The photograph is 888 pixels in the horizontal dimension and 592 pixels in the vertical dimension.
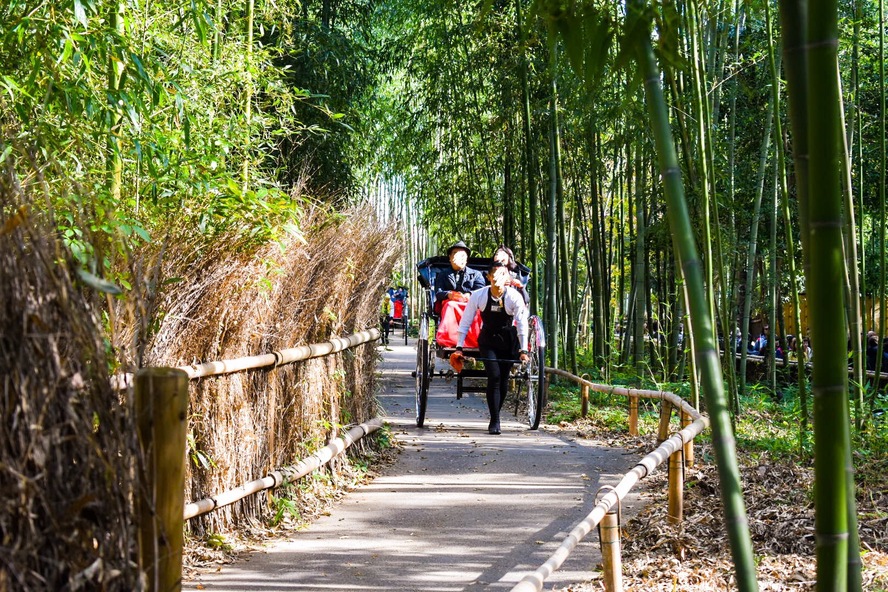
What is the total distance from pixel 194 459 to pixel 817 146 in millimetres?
3107

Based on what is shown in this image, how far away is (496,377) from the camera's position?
24.7 feet

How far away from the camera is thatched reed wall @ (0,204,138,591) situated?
4.42ft

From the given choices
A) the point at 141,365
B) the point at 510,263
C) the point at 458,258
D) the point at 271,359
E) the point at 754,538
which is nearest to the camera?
the point at 141,365

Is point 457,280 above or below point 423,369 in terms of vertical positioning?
above

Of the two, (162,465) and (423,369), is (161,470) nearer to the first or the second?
(162,465)

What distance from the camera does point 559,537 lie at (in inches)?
Result: 171

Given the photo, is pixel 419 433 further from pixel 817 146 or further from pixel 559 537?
pixel 817 146

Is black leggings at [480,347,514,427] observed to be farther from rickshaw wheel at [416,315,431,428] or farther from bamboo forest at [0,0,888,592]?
rickshaw wheel at [416,315,431,428]

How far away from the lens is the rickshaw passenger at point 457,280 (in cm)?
851

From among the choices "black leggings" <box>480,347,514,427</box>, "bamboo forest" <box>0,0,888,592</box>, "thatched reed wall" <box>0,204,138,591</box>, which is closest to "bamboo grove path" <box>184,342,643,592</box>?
"bamboo forest" <box>0,0,888,592</box>

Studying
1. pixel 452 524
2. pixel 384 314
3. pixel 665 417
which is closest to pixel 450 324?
pixel 384 314

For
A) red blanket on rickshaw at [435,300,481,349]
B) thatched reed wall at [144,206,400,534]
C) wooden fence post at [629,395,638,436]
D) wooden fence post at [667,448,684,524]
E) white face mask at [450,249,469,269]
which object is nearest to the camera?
thatched reed wall at [144,206,400,534]

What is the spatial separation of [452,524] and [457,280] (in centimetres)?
457

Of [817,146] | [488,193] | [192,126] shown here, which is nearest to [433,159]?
[488,193]
